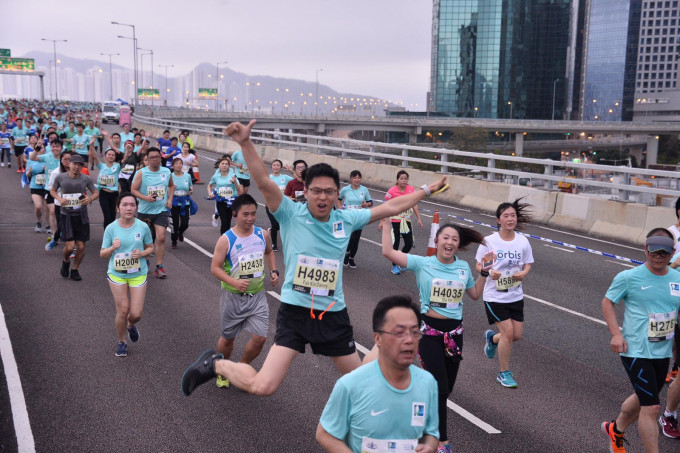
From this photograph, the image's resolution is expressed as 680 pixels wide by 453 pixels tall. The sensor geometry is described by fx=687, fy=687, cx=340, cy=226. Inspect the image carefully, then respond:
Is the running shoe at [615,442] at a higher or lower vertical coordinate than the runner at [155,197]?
lower

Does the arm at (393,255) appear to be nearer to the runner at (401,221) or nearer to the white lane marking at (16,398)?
the white lane marking at (16,398)

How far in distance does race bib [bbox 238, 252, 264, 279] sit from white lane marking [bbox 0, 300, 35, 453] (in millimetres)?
2393

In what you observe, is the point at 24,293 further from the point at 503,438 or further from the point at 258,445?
the point at 503,438

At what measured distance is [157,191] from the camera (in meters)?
12.4

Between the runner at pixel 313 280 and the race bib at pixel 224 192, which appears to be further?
the race bib at pixel 224 192

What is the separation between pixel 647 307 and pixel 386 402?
3222 millimetres

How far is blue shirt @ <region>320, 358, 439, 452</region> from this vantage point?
11.4 feet

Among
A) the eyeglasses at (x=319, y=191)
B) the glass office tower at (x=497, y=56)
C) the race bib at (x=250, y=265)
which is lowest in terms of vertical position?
the race bib at (x=250, y=265)

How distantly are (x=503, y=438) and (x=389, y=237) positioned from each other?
206 cm

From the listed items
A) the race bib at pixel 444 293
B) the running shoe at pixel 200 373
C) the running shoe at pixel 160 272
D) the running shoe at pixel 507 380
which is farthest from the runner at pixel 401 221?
the running shoe at pixel 200 373

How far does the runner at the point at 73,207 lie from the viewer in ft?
38.8

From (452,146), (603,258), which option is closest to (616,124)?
(452,146)

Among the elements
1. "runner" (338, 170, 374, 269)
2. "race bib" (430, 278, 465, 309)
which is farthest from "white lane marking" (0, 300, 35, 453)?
"runner" (338, 170, 374, 269)

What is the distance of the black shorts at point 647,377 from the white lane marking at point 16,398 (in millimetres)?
4993
